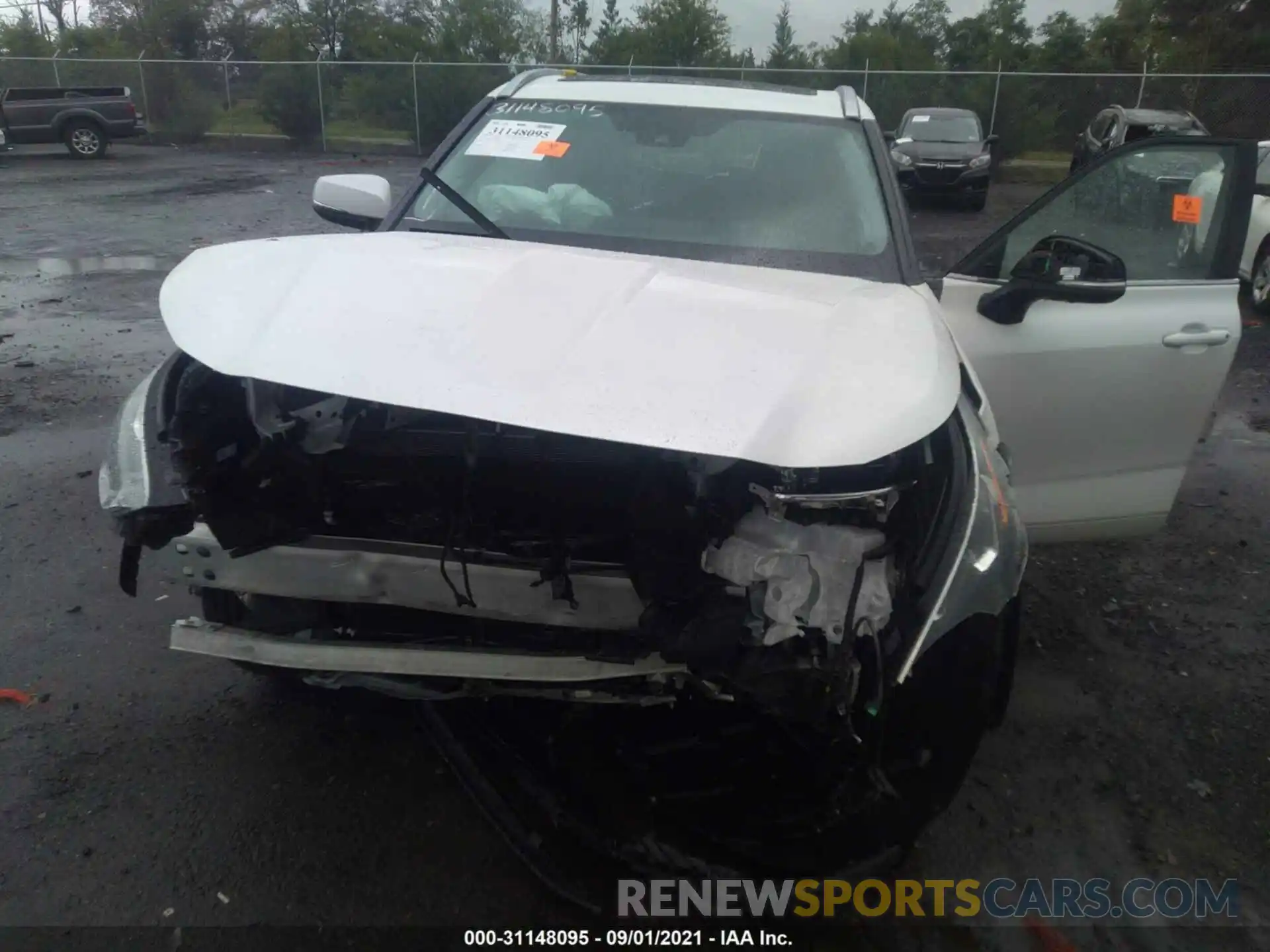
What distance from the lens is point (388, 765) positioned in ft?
9.41

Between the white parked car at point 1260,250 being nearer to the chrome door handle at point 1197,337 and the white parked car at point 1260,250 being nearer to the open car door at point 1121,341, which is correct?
the open car door at point 1121,341

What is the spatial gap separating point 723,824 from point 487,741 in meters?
0.68

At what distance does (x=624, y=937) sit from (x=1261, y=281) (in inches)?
359

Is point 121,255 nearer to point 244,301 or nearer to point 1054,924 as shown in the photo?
point 244,301

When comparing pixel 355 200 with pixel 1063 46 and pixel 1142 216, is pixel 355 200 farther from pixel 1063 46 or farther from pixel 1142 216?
pixel 1063 46

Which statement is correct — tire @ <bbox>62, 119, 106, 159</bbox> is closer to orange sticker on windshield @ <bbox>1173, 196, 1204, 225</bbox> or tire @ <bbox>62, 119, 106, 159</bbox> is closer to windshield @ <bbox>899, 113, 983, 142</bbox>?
windshield @ <bbox>899, 113, 983, 142</bbox>

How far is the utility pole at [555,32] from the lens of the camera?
87.9 feet

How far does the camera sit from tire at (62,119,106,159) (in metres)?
20.3

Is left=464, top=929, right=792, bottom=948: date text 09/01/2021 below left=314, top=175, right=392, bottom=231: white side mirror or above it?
below

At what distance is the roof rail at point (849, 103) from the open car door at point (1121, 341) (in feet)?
2.50

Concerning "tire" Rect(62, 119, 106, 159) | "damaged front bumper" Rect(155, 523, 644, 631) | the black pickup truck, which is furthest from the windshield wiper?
"tire" Rect(62, 119, 106, 159)

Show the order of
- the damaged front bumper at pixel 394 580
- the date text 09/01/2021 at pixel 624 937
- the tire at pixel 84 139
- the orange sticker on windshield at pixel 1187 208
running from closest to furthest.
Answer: the damaged front bumper at pixel 394 580
the date text 09/01/2021 at pixel 624 937
the orange sticker on windshield at pixel 1187 208
the tire at pixel 84 139

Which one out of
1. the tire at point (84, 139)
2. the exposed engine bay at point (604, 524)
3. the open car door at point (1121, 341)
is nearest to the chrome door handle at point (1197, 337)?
the open car door at point (1121, 341)

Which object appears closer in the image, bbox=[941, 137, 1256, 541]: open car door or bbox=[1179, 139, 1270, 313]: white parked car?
bbox=[941, 137, 1256, 541]: open car door
